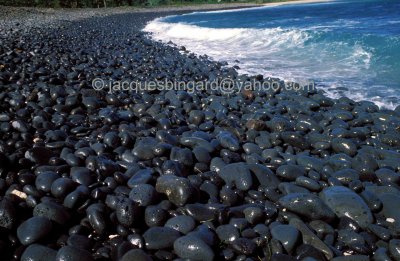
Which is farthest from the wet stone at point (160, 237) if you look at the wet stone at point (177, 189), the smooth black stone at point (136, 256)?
the wet stone at point (177, 189)

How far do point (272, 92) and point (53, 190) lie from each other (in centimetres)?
501

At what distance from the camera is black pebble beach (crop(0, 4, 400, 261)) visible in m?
2.56

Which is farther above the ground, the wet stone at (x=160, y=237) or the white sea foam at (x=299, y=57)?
the white sea foam at (x=299, y=57)

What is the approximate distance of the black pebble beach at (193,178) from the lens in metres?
2.56

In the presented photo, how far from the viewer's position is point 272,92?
699 centimetres

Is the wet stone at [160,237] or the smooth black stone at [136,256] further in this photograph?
the wet stone at [160,237]

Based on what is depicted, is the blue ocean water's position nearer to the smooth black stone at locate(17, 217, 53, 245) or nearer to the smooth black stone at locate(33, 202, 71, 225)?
the smooth black stone at locate(33, 202, 71, 225)

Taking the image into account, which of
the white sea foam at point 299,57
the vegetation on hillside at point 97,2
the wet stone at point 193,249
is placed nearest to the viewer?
the wet stone at point 193,249

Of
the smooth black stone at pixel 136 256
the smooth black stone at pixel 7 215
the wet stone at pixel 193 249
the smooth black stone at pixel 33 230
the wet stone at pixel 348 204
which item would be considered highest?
the smooth black stone at pixel 7 215

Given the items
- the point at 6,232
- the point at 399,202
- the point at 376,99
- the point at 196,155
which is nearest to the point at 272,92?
the point at 376,99

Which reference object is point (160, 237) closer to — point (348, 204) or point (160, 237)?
point (160, 237)

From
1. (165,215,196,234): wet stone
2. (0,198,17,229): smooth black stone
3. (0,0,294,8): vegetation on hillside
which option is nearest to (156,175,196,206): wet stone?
(165,215,196,234): wet stone

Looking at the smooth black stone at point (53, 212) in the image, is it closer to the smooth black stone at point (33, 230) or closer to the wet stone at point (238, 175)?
the smooth black stone at point (33, 230)

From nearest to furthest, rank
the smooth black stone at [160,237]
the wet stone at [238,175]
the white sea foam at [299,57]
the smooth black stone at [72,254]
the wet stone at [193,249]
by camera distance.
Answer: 1. the smooth black stone at [72,254]
2. the wet stone at [193,249]
3. the smooth black stone at [160,237]
4. the wet stone at [238,175]
5. the white sea foam at [299,57]
